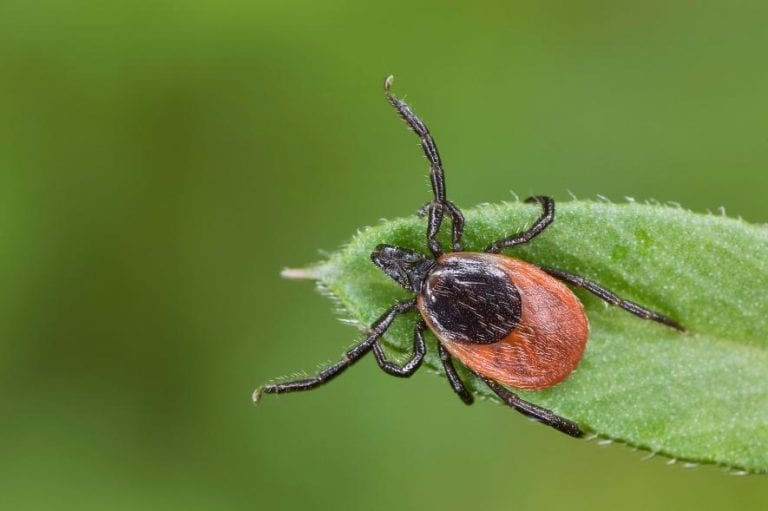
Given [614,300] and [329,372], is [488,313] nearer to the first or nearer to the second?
[614,300]

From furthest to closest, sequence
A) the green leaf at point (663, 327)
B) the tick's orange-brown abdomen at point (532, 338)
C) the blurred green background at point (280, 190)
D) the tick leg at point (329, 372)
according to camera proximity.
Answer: the blurred green background at point (280, 190) < the tick leg at point (329, 372) < the tick's orange-brown abdomen at point (532, 338) < the green leaf at point (663, 327)

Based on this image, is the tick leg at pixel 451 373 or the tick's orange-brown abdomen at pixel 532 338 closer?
the tick's orange-brown abdomen at pixel 532 338

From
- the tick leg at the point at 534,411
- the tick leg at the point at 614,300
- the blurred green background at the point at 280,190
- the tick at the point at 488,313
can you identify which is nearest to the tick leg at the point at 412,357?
the tick at the point at 488,313

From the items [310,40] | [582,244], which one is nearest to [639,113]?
[310,40]

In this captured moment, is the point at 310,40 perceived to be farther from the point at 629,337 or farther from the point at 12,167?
the point at 629,337

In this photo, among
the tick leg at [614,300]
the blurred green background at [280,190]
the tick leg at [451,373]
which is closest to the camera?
the tick leg at [614,300]

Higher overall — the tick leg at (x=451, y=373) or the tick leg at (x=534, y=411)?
the tick leg at (x=534, y=411)

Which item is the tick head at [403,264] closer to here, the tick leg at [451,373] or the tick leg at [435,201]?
the tick leg at [435,201]
